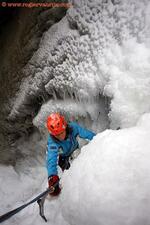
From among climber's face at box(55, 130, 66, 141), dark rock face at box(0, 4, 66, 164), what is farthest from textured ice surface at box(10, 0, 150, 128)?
climber's face at box(55, 130, 66, 141)

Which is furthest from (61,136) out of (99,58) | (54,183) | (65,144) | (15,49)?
(15,49)

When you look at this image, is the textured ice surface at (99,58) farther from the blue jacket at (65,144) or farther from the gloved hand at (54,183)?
the gloved hand at (54,183)

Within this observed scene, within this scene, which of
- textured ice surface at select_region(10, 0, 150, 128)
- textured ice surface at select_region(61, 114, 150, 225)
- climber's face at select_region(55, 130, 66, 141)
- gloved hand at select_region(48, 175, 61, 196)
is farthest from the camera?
climber's face at select_region(55, 130, 66, 141)

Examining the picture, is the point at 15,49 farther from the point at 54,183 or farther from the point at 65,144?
the point at 54,183

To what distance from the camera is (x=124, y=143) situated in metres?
2.22

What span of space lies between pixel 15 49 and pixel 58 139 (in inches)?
102

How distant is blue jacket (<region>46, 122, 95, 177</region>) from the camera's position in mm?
3147

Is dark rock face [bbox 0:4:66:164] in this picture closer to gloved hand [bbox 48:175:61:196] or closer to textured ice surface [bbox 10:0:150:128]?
textured ice surface [bbox 10:0:150:128]

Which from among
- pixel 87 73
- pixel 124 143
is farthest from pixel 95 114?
pixel 124 143

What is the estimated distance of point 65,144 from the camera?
3496 mm

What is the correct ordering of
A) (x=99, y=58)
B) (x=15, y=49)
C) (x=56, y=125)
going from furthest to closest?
(x=15, y=49)
(x=99, y=58)
(x=56, y=125)

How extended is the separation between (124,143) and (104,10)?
7.05 ft

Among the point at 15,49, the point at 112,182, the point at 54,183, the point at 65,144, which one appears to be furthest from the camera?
the point at 15,49

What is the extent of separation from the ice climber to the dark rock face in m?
2.07
